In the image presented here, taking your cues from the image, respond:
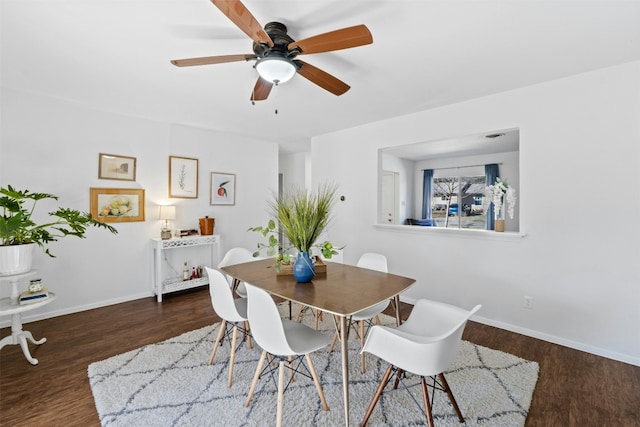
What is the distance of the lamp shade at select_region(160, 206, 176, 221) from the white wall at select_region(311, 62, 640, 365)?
11.1ft

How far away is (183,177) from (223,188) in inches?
24.9

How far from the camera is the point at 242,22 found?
1419mm

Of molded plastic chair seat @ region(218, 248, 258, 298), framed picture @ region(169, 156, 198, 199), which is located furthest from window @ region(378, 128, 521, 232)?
molded plastic chair seat @ region(218, 248, 258, 298)

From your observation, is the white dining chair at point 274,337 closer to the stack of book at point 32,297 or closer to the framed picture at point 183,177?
the stack of book at point 32,297

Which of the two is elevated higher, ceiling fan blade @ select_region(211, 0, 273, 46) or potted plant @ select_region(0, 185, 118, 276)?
ceiling fan blade @ select_region(211, 0, 273, 46)

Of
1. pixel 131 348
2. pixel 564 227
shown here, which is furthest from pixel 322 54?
pixel 131 348

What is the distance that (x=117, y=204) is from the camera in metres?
3.59

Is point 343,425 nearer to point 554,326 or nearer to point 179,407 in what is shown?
point 179,407

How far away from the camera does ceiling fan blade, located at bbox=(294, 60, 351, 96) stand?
6.16ft

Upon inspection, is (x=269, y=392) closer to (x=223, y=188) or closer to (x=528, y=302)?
(x=528, y=302)

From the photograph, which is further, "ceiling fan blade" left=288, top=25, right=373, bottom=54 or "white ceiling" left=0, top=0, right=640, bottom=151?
"white ceiling" left=0, top=0, right=640, bottom=151

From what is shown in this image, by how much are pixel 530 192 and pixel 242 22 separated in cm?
281

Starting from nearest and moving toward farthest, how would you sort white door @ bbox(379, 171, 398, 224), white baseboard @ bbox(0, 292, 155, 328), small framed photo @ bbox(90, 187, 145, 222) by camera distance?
1. white baseboard @ bbox(0, 292, 155, 328)
2. small framed photo @ bbox(90, 187, 145, 222)
3. white door @ bbox(379, 171, 398, 224)

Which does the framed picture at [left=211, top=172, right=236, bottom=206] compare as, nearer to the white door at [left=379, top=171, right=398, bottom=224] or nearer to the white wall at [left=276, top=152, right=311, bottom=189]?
the white wall at [left=276, top=152, right=311, bottom=189]
